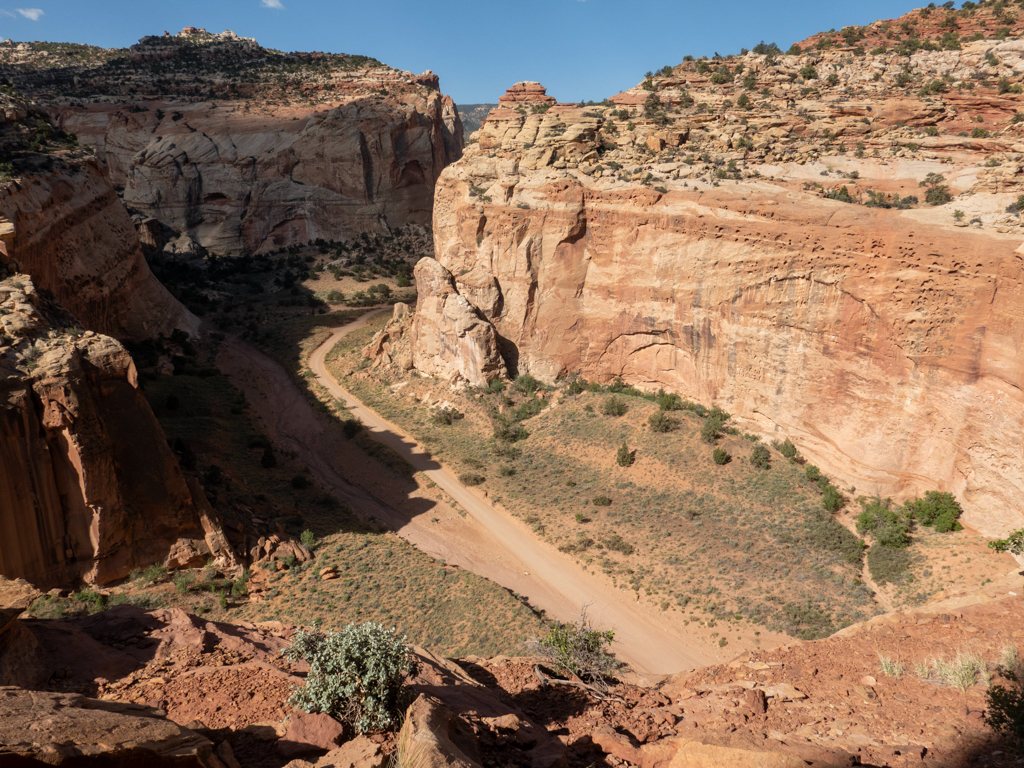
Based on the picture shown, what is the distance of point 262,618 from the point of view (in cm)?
2105

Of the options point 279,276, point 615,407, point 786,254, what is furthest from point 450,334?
point 279,276

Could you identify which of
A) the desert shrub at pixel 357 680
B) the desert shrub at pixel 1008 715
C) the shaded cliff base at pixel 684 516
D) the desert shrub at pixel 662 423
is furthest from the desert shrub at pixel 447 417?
the desert shrub at pixel 1008 715

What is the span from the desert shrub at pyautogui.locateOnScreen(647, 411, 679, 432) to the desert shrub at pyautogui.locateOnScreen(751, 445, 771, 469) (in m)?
4.34

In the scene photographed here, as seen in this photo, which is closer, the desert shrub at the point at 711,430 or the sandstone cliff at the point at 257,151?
the desert shrub at the point at 711,430

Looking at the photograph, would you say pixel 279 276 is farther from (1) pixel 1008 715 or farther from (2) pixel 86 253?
(1) pixel 1008 715

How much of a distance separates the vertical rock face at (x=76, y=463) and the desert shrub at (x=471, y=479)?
13.1m

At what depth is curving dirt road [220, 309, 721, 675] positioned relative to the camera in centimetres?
2298

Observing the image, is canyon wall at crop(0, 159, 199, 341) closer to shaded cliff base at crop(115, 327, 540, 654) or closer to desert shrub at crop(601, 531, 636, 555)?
shaded cliff base at crop(115, 327, 540, 654)

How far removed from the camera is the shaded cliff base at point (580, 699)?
32.3 ft

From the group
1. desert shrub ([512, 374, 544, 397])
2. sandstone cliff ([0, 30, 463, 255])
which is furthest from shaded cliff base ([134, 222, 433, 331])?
desert shrub ([512, 374, 544, 397])

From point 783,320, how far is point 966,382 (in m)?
7.62

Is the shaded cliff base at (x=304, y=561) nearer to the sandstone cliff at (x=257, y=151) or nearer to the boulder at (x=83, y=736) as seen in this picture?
the boulder at (x=83, y=736)

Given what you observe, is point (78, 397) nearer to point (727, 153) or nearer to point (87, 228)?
point (87, 228)

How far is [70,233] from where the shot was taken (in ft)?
115
